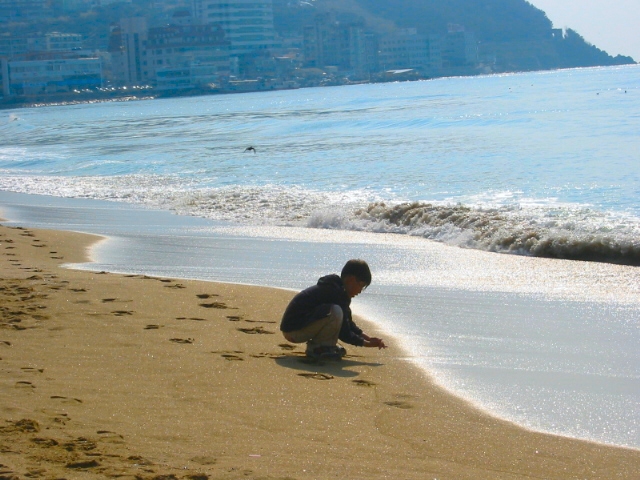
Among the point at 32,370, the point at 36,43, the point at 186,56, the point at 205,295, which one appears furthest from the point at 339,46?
the point at 32,370

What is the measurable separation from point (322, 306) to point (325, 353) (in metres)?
0.30

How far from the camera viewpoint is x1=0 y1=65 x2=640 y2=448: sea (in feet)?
17.7

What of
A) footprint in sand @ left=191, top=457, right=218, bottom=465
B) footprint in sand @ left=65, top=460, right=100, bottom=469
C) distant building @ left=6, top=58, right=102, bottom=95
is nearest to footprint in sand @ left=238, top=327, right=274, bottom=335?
footprint in sand @ left=191, top=457, right=218, bottom=465

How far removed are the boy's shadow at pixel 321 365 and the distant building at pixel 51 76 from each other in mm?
129019

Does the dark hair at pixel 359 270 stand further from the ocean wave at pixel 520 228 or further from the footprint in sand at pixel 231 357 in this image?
the ocean wave at pixel 520 228

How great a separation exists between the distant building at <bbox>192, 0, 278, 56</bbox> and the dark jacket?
16566 cm

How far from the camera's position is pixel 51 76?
425 ft

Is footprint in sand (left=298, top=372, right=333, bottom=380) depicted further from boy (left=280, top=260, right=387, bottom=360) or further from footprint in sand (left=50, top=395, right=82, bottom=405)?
footprint in sand (left=50, top=395, right=82, bottom=405)

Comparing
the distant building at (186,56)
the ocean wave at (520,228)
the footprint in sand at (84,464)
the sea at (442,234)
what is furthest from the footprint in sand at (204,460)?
the distant building at (186,56)

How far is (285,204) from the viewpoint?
53.2 ft

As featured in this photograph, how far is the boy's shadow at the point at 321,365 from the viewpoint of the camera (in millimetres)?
5194

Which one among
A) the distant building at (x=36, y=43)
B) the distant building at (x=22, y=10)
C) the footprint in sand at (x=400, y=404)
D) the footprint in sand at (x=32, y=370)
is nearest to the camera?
the footprint in sand at (x=400, y=404)

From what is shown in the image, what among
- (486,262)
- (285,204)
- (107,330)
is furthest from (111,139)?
(107,330)

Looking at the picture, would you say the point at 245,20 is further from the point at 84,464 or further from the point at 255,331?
the point at 84,464
